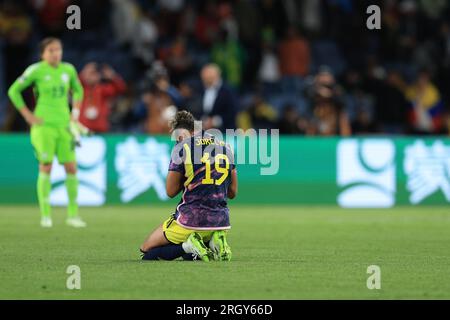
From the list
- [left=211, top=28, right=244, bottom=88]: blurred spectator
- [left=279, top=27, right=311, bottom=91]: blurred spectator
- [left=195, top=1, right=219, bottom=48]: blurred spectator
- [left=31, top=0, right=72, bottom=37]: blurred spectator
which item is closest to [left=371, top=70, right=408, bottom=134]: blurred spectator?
[left=279, top=27, right=311, bottom=91]: blurred spectator

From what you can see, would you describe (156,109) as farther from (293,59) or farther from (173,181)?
(173,181)

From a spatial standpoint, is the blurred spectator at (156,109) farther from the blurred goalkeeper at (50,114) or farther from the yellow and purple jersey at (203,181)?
the yellow and purple jersey at (203,181)

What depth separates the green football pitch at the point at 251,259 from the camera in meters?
9.34

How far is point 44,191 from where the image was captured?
51.4 feet

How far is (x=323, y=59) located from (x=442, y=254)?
14.7m

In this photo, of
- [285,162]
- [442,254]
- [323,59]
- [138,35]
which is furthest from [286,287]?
[323,59]

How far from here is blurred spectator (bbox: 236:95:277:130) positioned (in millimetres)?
23516

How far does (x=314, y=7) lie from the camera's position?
2644 cm

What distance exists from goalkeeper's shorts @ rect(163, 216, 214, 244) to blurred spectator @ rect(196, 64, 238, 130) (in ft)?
29.6

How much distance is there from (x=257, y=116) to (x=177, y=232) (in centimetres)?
1260

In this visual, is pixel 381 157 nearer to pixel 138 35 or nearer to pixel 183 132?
pixel 138 35

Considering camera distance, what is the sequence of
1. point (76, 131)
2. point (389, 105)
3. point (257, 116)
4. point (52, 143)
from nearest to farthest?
point (52, 143) → point (76, 131) → point (257, 116) → point (389, 105)

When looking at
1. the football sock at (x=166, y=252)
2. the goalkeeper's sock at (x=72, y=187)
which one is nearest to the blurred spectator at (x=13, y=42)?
the goalkeeper's sock at (x=72, y=187)

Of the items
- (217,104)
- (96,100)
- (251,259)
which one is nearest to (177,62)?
(96,100)
